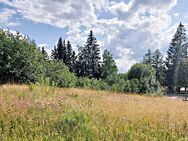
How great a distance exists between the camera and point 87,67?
76.3 meters

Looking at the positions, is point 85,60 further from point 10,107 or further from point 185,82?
point 10,107

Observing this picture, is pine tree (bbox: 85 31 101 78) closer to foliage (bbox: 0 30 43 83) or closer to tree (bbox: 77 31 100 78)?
tree (bbox: 77 31 100 78)

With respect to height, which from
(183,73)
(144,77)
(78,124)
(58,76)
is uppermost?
(183,73)

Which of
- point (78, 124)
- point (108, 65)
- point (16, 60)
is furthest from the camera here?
point (108, 65)

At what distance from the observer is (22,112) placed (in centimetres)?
1027

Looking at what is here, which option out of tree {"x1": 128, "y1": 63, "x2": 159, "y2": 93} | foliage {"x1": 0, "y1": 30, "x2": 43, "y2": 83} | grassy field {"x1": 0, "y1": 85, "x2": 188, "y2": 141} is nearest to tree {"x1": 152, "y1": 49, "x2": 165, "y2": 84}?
tree {"x1": 128, "y1": 63, "x2": 159, "y2": 93}

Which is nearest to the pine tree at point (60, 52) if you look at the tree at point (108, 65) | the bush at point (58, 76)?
the tree at point (108, 65)

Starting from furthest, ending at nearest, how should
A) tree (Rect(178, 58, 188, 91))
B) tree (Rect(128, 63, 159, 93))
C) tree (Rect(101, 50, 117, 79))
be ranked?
tree (Rect(101, 50, 117, 79)), tree (Rect(178, 58, 188, 91)), tree (Rect(128, 63, 159, 93))

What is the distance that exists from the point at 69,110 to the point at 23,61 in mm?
17920

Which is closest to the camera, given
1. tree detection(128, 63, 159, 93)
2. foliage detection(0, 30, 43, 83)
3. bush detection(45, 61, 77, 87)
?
foliage detection(0, 30, 43, 83)

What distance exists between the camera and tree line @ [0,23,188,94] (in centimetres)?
2814

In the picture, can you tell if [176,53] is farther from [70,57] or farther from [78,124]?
[78,124]

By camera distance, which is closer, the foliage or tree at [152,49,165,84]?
the foliage

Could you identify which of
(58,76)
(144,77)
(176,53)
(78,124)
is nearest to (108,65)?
(176,53)
